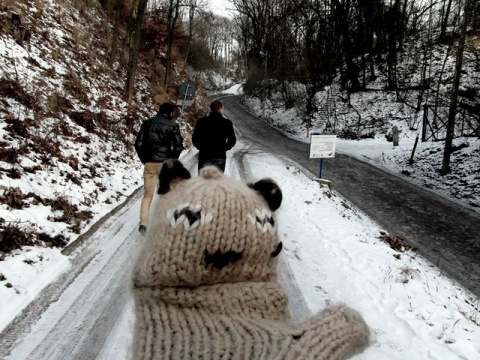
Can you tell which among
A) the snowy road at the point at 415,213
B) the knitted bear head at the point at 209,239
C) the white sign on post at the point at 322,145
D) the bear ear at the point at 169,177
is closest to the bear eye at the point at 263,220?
the knitted bear head at the point at 209,239

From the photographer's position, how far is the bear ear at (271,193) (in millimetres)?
1473

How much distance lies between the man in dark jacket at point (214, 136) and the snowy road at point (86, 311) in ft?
6.18

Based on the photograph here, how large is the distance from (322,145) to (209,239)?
1043cm

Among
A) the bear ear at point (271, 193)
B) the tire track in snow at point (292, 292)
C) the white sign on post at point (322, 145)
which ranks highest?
the bear ear at point (271, 193)

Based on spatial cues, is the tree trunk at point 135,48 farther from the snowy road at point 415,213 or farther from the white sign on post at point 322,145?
the white sign on post at point 322,145

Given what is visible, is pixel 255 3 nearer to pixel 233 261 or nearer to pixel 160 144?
pixel 160 144

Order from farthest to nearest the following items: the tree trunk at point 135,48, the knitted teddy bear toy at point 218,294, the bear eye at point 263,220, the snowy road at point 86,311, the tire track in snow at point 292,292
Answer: the tree trunk at point 135,48
the tire track in snow at point 292,292
the snowy road at point 86,311
the bear eye at point 263,220
the knitted teddy bear toy at point 218,294

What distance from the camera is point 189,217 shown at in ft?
4.21

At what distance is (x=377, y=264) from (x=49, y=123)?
318 inches

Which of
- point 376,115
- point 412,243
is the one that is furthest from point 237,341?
point 376,115

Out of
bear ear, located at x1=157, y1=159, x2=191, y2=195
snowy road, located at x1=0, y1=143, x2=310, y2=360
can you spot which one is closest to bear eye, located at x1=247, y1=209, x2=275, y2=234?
bear ear, located at x1=157, y1=159, x2=191, y2=195

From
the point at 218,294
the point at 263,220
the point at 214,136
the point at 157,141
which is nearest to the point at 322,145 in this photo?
the point at 214,136

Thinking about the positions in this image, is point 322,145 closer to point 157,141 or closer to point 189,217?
point 157,141

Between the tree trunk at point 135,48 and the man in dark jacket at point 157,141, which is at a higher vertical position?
the tree trunk at point 135,48
